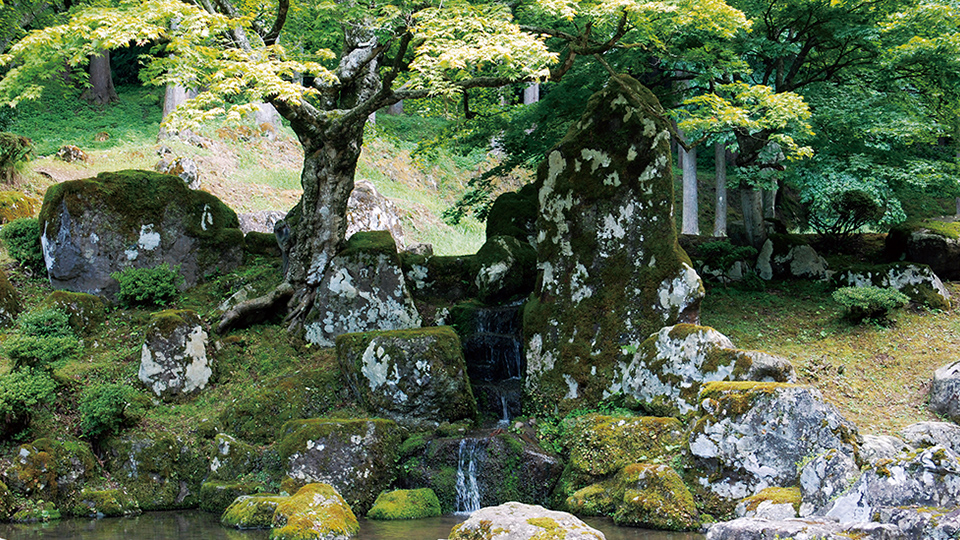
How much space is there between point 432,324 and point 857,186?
7.87 meters

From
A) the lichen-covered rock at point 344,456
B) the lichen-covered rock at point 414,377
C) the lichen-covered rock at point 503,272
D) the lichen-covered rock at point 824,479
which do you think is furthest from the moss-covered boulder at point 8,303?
the lichen-covered rock at point 824,479

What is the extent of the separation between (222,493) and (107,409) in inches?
79.2

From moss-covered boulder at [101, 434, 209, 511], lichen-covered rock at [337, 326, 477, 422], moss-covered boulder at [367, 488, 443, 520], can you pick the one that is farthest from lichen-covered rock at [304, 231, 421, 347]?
moss-covered boulder at [367, 488, 443, 520]

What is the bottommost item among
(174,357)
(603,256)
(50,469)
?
(50,469)

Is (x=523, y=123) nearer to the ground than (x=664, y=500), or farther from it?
farther from it

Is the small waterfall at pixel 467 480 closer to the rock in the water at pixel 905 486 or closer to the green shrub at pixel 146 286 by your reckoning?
the rock in the water at pixel 905 486

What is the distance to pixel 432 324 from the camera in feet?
43.0

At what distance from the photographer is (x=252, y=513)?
8.17 m

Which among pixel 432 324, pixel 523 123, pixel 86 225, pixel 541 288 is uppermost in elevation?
pixel 523 123

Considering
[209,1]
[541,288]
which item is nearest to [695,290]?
[541,288]

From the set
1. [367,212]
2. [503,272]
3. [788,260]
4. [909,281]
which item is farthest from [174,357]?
[909,281]

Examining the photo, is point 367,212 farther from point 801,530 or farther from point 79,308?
point 801,530

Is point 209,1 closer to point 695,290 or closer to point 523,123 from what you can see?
point 523,123

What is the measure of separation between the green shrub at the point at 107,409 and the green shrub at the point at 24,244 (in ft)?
16.3
